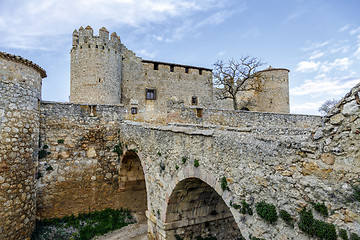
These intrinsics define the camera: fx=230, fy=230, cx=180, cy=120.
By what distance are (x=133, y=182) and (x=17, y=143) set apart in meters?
5.69

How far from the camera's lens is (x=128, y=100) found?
74.1 feet

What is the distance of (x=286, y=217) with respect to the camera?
354 cm

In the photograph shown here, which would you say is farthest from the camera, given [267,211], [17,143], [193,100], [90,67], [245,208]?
[193,100]

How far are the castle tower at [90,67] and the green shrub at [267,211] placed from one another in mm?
17413

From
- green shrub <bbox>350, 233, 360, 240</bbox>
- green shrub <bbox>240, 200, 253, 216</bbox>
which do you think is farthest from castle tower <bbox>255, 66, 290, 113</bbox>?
green shrub <bbox>350, 233, 360, 240</bbox>

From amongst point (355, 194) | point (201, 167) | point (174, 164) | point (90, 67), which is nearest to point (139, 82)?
point (90, 67)

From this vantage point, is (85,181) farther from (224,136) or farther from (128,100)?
(128,100)

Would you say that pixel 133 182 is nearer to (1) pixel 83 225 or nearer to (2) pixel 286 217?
(1) pixel 83 225

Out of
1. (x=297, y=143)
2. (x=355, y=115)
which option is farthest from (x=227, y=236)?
(x=355, y=115)

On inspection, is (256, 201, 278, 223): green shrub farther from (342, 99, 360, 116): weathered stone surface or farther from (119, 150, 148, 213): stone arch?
(119, 150, 148, 213): stone arch

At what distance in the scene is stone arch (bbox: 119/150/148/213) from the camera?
1168 cm

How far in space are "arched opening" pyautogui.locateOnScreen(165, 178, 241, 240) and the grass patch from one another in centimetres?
477

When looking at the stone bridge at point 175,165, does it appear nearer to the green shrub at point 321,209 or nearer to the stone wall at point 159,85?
the green shrub at point 321,209

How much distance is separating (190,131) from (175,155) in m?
1.12
